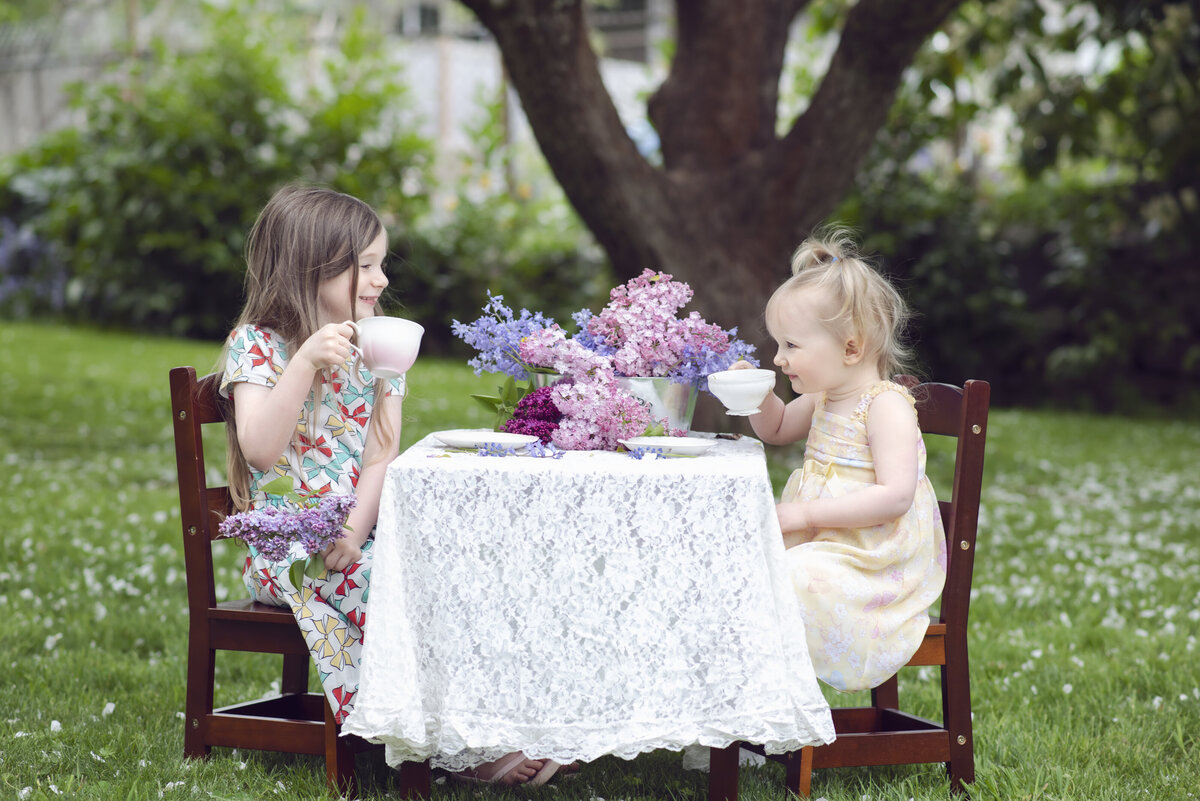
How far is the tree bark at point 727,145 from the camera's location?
226 inches

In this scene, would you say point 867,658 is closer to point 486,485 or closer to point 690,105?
point 486,485

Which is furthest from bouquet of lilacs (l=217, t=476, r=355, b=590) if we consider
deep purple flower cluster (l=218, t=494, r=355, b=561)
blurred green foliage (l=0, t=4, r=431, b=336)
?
blurred green foliage (l=0, t=4, r=431, b=336)

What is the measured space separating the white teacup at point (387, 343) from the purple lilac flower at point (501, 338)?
0.19m

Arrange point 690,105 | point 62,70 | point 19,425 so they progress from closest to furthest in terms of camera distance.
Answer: point 690,105 → point 19,425 → point 62,70

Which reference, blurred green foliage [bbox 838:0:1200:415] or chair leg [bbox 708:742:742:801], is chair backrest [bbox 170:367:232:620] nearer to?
chair leg [bbox 708:742:742:801]

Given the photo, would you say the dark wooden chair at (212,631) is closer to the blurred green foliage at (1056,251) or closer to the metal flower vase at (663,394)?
the metal flower vase at (663,394)

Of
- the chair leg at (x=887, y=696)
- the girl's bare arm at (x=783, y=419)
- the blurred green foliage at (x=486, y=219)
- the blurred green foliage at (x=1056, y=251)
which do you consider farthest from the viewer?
the blurred green foliage at (x=486, y=219)

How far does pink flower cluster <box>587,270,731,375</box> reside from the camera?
257 centimetres

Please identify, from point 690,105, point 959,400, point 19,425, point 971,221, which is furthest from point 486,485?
point 971,221

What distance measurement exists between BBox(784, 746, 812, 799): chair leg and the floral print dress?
0.99 m

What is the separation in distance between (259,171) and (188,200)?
0.79 meters

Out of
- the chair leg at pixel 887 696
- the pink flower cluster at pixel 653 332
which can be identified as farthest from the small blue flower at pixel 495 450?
the chair leg at pixel 887 696

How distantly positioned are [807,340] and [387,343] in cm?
95

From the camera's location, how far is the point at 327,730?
8.36ft
